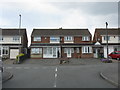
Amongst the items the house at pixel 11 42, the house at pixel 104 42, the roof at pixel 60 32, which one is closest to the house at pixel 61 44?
the roof at pixel 60 32

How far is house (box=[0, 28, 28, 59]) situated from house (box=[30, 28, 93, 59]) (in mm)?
3282

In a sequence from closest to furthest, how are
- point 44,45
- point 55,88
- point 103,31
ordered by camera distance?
point 55,88 → point 44,45 → point 103,31

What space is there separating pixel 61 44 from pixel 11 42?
39.7ft

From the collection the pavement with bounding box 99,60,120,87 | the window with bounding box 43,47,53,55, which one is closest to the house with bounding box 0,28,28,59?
the window with bounding box 43,47,53,55

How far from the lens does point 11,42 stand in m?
38.6

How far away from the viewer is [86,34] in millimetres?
38281

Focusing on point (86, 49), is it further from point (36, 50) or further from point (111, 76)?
point (111, 76)

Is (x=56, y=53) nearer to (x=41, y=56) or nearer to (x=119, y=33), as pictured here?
(x=41, y=56)

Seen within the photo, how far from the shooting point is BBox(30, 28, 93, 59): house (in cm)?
3616

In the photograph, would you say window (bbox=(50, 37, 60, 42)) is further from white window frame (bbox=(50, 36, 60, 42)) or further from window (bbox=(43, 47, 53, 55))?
window (bbox=(43, 47, 53, 55))

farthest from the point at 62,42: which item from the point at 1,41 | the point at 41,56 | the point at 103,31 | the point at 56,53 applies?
the point at 1,41

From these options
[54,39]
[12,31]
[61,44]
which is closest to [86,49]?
[61,44]

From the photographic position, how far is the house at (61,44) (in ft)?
119

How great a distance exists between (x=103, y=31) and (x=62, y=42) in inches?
448
